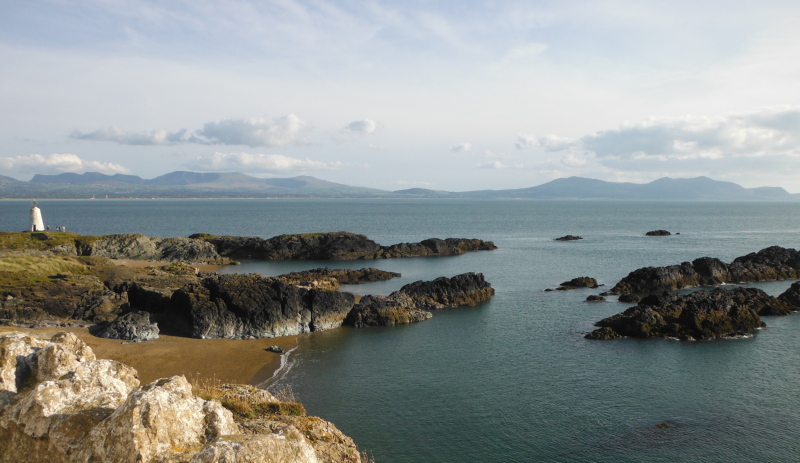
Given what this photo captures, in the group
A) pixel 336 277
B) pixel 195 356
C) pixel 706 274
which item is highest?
pixel 706 274

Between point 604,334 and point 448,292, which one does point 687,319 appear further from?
point 448,292

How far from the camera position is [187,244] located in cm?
7988

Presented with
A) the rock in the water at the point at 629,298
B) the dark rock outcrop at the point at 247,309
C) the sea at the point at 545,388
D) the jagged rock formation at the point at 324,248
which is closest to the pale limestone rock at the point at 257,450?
the sea at the point at 545,388

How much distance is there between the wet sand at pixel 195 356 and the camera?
94.8ft

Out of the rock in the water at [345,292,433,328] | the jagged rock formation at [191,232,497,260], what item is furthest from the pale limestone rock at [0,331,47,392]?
the jagged rock formation at [191,232,497,260]

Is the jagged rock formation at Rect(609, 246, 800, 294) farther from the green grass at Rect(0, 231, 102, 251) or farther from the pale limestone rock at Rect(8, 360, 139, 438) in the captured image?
the green grass at Rect(0, 231, 102, 251)

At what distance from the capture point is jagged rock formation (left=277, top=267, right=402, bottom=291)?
188 feet

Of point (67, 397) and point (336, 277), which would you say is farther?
point (336, 277)

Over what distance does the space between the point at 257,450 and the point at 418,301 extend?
38674 millimetres

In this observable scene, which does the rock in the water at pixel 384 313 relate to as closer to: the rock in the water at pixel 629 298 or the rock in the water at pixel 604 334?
the rock in the water at pixel 604 334

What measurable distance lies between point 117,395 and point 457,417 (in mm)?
17004

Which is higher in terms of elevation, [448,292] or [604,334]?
[448,292]

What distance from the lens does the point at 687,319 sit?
3728 cm

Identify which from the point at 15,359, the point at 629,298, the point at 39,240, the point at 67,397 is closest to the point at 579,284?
the point at 629,298
